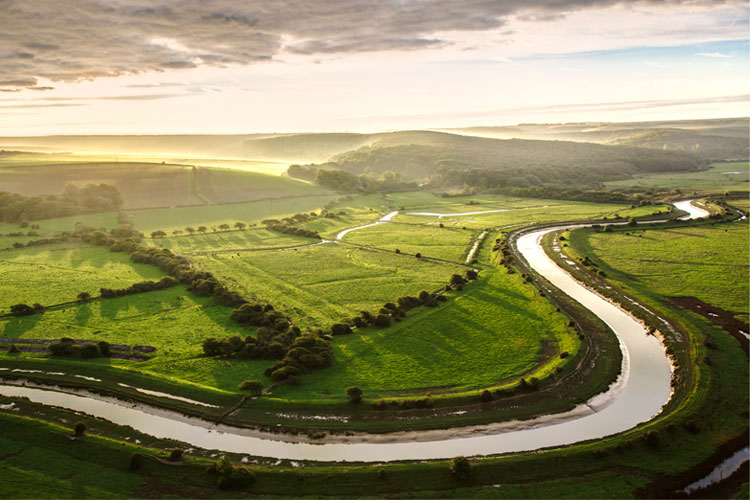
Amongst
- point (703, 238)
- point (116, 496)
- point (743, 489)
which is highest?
point (703, 238)

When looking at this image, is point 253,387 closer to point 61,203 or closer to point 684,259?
point 684,259

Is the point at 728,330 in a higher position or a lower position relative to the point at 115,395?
higher

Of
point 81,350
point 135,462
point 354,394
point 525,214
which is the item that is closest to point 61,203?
point 81,350

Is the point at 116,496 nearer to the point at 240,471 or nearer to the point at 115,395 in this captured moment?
the point at 240,471

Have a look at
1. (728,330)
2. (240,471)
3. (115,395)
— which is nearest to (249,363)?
(115,395)

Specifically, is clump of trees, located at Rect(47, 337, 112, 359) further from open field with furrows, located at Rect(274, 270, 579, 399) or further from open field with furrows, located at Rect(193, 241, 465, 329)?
open field with furrows, located at Rect(274, 270, 579, 399)

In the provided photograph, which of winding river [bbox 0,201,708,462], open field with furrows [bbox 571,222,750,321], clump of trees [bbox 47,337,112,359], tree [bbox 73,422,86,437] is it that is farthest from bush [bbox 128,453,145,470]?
open field with furrows [bbox 571,222,750,321]

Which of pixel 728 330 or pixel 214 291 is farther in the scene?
pixel 214 291
